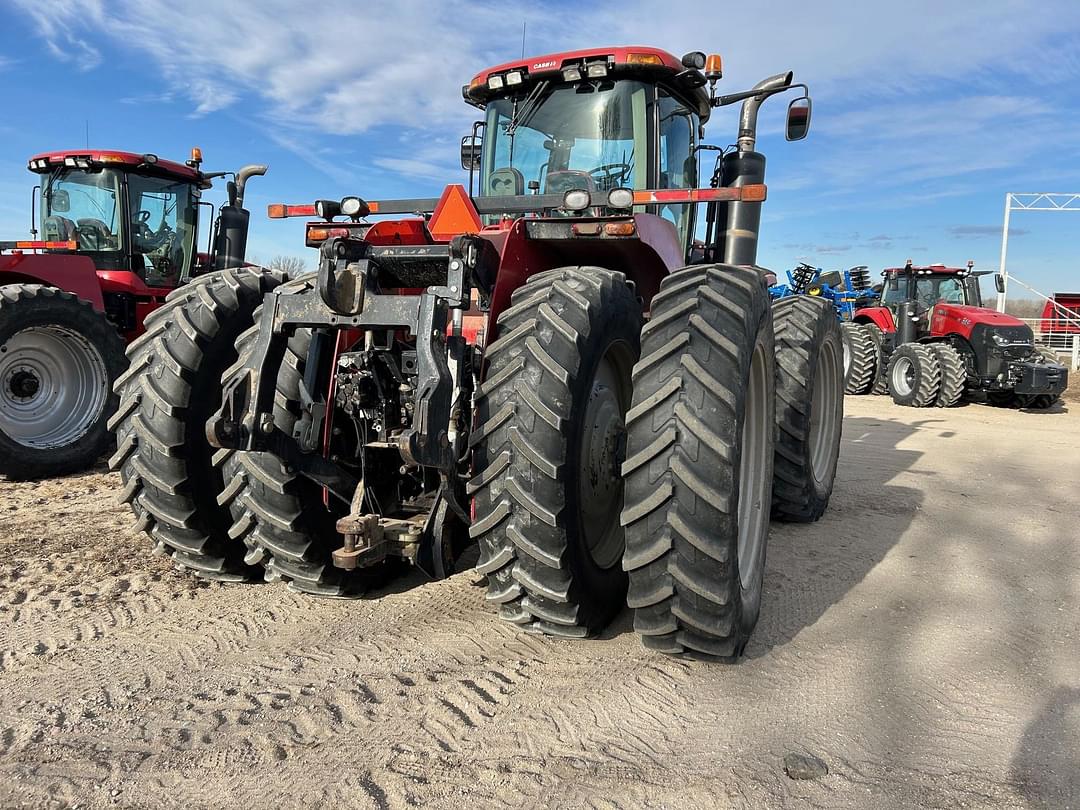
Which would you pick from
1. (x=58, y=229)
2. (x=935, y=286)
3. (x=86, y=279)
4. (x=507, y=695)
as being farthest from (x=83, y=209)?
(x=935, y=286)

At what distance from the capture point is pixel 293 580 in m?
3.47

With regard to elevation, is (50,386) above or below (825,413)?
below

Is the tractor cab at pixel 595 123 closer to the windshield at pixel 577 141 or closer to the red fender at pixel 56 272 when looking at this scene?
the windshield at pixel 577 141

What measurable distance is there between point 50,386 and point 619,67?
5.85 metres

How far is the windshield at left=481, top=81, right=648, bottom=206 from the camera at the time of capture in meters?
4.56

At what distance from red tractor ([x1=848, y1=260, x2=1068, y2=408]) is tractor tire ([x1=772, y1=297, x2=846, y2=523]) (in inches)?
339

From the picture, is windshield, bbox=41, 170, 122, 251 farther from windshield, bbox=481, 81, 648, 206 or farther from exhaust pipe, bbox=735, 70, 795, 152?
exhaust pipe, bbox=735, 70, 795, 152

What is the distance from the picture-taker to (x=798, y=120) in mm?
5059

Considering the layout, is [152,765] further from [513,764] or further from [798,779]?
[798,779]

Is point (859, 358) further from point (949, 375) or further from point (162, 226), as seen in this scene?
point (162, 226)

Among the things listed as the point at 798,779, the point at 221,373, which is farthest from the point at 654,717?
the point at 221,373

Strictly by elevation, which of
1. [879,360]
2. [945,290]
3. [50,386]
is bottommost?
[50,386]

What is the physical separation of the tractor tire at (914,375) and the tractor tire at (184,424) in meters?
12.5

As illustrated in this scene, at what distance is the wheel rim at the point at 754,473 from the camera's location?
347 cm
